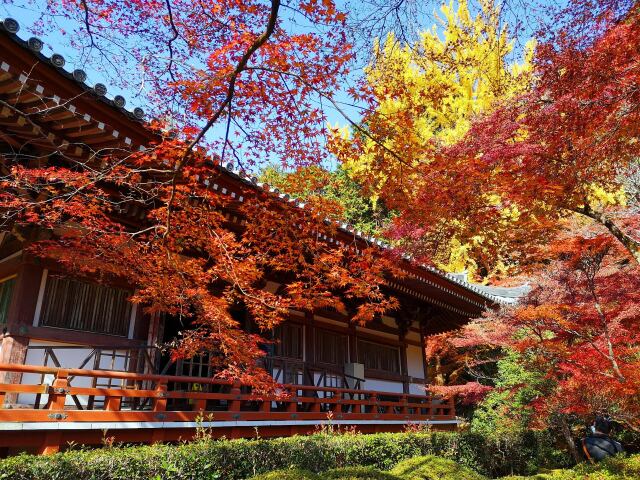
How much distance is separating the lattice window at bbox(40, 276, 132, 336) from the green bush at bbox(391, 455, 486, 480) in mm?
4271

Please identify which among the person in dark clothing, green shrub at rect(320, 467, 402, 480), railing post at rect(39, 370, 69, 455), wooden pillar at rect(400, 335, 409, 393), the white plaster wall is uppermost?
wooden pillar at rect(400, 335, 409, 393)

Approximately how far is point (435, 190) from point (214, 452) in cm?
470

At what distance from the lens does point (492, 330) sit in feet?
38.2

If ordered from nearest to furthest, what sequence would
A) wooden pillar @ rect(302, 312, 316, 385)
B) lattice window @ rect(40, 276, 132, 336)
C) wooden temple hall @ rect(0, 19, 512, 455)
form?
wooden temple hall @ rect(0, 19, 512, 455) < lattice window @ rect(40, 276, 132, 336) < wooden pillar @ rect(302, 312, 316, 385)

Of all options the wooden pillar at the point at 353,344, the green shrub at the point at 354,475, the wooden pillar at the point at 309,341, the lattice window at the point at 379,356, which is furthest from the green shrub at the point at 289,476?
the lattice window at the point at 379,356

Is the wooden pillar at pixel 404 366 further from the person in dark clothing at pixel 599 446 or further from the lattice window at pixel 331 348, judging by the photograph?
the person in dark clothing at pixel 599 446

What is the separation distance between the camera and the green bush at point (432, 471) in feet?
18.6

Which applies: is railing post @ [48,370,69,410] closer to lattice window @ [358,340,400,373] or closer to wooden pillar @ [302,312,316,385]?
wooden pillar @ [302,312,316,385]

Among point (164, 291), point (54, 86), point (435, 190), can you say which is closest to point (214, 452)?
point (164, 291)

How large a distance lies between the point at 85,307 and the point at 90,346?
0.53 m

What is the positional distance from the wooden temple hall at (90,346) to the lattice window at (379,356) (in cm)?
133

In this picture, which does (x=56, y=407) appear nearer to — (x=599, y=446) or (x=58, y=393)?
(x=58, y=393)

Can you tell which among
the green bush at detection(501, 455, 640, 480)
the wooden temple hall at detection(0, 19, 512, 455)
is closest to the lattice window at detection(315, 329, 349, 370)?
the wooden temple hall at detection(0, 19, 512, 455)

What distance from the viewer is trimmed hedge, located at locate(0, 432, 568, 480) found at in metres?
3.92
